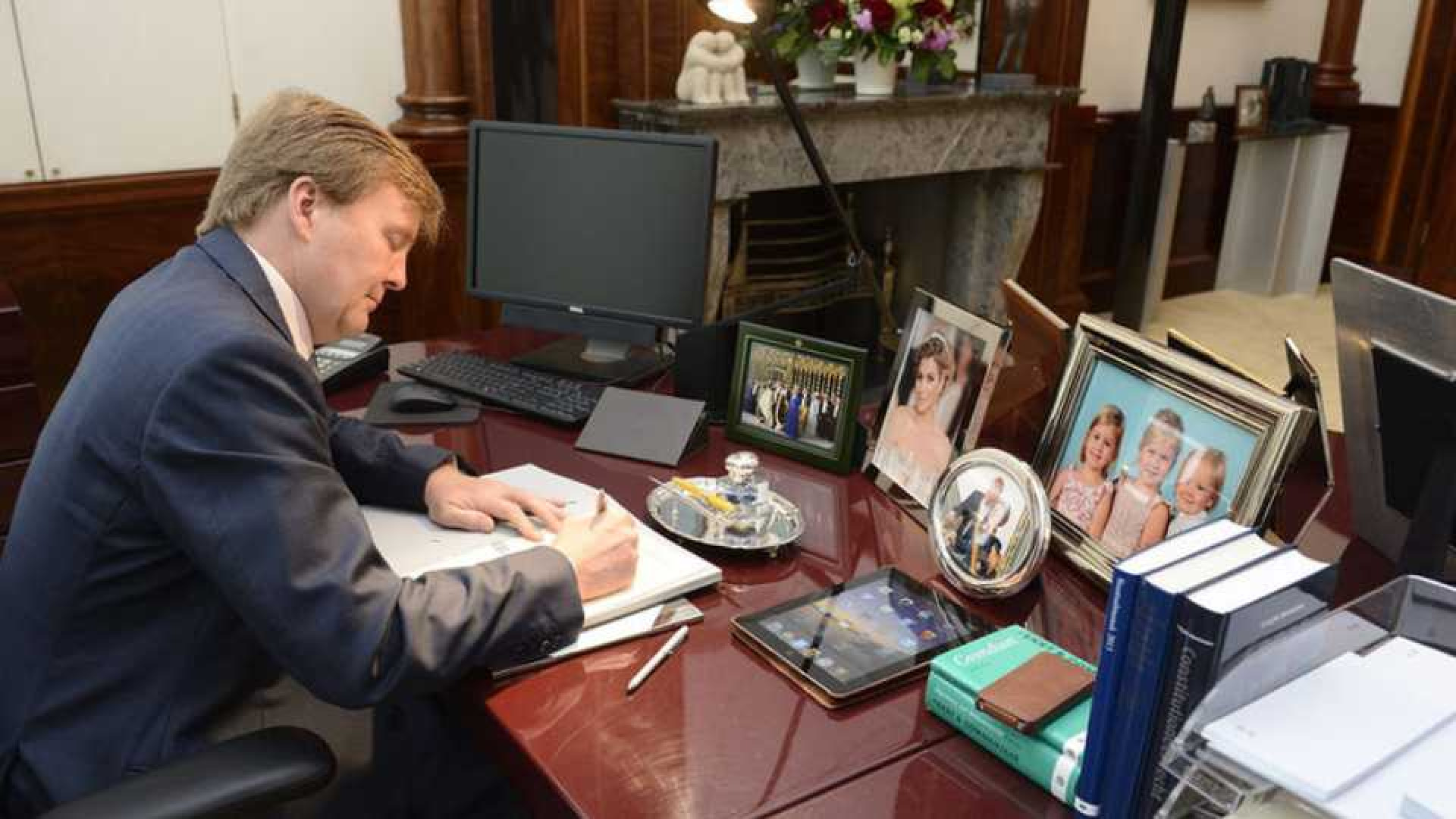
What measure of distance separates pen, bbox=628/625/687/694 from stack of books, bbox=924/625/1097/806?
0.24 metres

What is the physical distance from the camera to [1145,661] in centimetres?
81

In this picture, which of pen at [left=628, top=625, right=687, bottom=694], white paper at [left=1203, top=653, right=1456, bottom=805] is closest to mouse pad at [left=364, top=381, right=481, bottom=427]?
pen at [left=628, top=625, right=687, bottom=694]

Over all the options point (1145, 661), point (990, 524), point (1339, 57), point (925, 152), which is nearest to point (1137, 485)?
point (990, 524)

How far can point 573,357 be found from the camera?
1938mm

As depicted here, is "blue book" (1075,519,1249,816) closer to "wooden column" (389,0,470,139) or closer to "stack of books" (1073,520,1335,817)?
"stack of books" (1073,520,1335,817)

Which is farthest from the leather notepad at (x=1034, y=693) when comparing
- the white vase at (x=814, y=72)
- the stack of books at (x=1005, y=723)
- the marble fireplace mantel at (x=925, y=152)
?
the white vase at (x=814, y=72)

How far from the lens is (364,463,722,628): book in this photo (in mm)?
1150

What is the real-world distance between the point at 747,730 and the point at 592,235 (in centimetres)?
108

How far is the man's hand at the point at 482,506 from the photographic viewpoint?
4.22 ft

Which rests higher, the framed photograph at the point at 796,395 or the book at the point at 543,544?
the framed photograph at the point at 796,395

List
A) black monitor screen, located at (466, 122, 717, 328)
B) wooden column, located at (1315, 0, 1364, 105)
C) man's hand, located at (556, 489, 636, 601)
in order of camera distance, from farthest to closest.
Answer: wooden column, located at (1315, 0, 1364, 105) → black monitor screen, located at (466, 122, 717, 328) → man's hand, located at (556, 489, 636, 601)

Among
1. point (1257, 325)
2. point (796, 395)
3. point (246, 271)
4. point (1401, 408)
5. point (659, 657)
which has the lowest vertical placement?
point (1257, 325)

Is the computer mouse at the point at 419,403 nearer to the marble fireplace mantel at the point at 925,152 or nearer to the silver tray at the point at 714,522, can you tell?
the silver tray at the point at 714,522

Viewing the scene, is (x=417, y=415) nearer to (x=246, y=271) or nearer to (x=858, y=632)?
(x=246, y=271)
